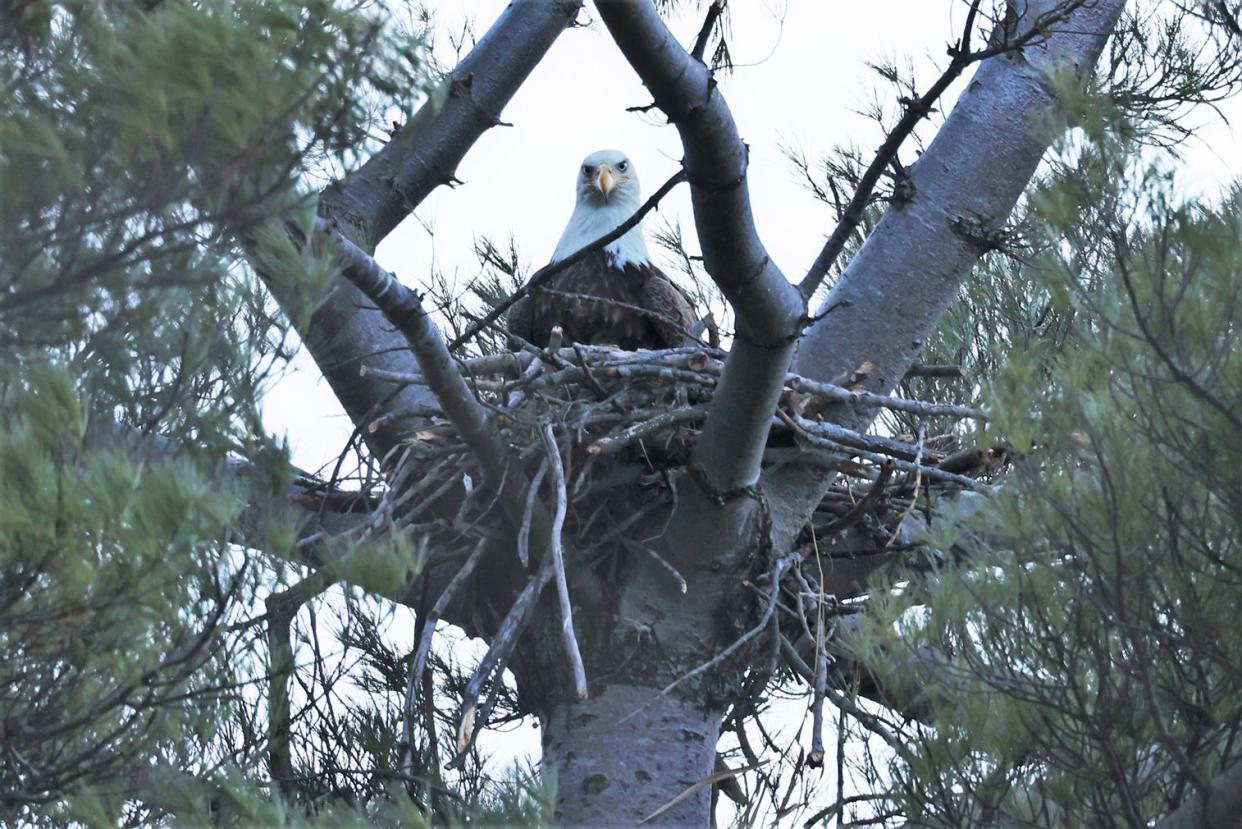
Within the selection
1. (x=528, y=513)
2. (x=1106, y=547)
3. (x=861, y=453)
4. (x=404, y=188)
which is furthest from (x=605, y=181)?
(x=1106, y=547)

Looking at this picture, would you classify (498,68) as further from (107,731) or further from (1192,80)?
(107,731)

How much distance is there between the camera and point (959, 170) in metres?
4.02

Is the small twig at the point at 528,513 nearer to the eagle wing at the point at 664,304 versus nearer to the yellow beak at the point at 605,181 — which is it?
the eagle wing at the point at 664,304

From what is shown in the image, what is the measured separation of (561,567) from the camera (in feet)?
8.99

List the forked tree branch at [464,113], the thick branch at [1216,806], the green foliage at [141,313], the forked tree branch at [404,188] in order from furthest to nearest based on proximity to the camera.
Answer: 1. the forked tree branch at [464,113]
2. the forked tree branch at [404,188]
3. the thick branch at [1216,806]
4. the green foliage at [141,313]

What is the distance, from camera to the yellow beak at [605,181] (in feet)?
17.5

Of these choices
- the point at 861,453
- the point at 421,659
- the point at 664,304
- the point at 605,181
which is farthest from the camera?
the point at 605,181

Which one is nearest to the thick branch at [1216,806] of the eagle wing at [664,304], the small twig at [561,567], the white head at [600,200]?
the small twig at [561,567]

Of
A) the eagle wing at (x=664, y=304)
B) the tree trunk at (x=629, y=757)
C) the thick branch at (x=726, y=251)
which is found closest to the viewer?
the thick branch at (x=726, y=251)

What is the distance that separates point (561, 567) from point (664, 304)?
2139mm

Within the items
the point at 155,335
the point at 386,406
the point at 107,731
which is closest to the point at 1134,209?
the point at 155,335

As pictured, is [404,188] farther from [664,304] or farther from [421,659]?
[421,659]

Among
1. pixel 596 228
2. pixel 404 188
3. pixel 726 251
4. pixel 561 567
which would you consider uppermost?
pixel 596 228

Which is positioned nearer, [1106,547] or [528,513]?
[1106,547]
